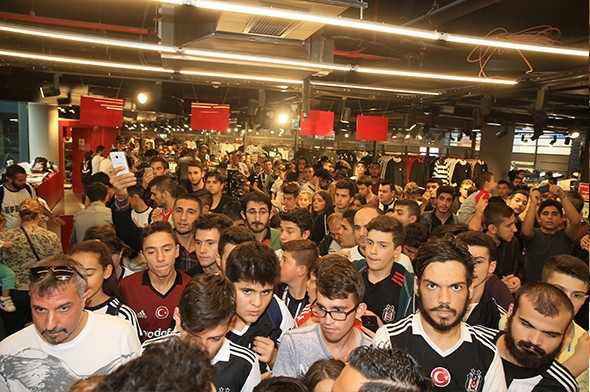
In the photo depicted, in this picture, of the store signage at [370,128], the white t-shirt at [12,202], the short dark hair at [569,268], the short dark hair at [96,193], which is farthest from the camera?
the store signage at [370,128]

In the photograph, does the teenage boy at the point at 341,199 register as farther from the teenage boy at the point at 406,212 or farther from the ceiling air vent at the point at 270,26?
the ceiling air vent at the point at 270,26

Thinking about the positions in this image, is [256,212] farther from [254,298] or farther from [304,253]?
[254,298]

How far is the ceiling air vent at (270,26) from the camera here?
3.71m

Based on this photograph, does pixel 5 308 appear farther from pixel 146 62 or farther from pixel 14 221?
pixel 146 62

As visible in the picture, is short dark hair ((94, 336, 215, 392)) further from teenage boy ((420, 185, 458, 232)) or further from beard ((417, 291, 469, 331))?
teenage boy ((420, 185, 458, 232))

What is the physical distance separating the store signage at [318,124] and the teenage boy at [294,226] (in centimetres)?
544

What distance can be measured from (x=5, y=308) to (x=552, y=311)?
15.2 ft

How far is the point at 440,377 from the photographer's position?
81.5 inches

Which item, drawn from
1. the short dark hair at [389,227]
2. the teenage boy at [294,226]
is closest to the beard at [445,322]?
the short dark hair at [389,227]

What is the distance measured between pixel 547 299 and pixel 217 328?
1.62 metres

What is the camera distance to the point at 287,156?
75.6 ft

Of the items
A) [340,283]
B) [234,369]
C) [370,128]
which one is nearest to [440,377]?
[340,283]

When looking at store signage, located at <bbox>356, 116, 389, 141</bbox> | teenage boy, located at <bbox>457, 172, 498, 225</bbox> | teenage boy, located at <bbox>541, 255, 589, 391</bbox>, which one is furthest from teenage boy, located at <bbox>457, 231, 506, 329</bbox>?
store signage, located at <bbox>356, 116, 389, 141</bbox>

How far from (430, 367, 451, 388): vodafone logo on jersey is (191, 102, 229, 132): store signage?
7988 millimetres
